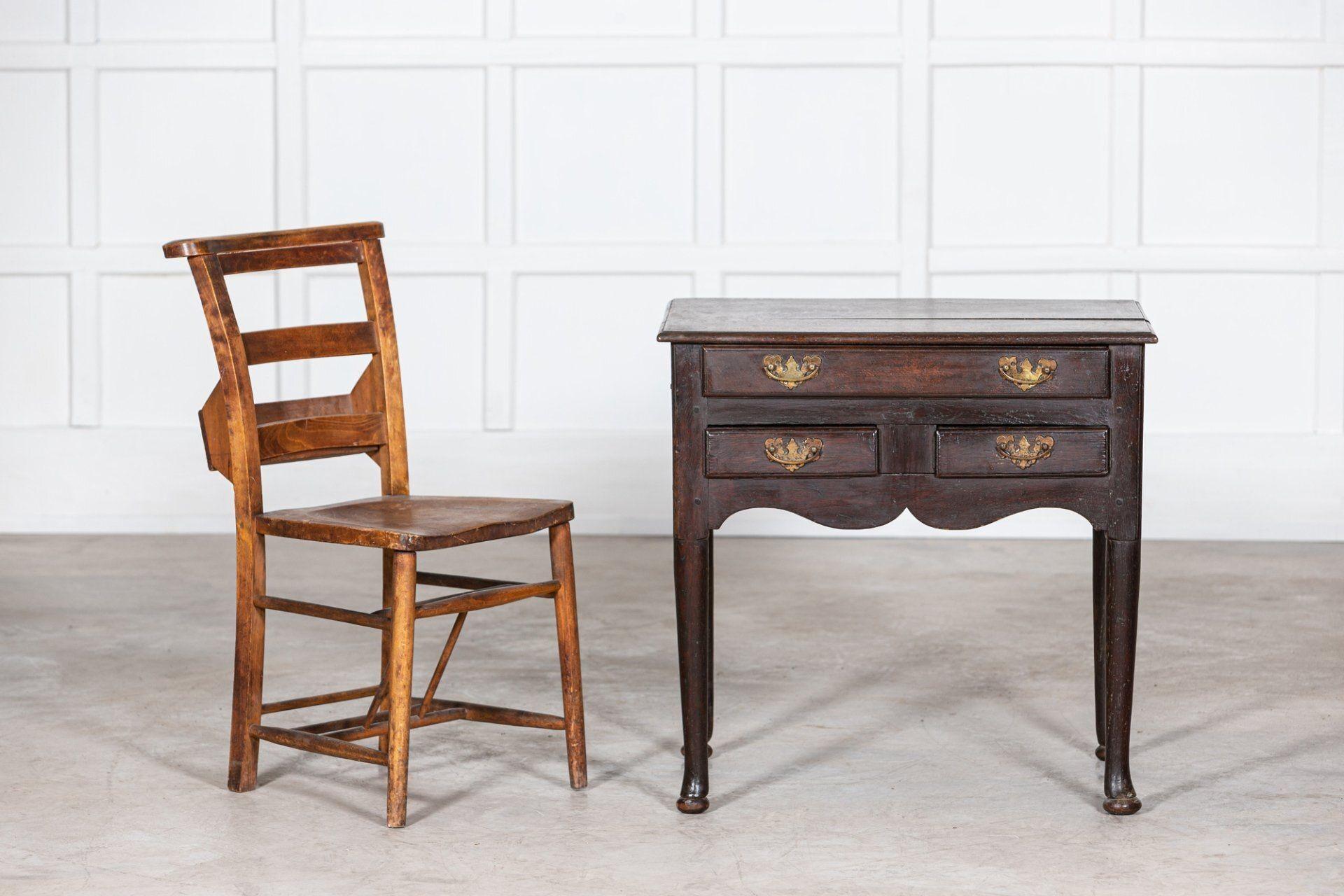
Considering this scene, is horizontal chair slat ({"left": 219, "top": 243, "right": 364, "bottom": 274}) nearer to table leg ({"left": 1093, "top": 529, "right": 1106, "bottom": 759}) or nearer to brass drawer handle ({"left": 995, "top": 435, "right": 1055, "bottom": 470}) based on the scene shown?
brass drawer handle ({"left": 995, "top": 435, "right": 1055, "bottom": 470})

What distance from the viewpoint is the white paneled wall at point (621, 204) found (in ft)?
18.0

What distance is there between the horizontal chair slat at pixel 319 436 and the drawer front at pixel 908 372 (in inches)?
27.6

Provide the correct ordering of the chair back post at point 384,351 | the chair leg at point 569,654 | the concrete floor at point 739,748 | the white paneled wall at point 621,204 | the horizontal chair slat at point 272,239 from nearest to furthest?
1. the concrete floor at point 739,748
2. the horizontal chair slat at point 272,239
3. the chair leg at point 569,654
4. the chair back post at point 384,351
5. the white paneled wall at point 621,204

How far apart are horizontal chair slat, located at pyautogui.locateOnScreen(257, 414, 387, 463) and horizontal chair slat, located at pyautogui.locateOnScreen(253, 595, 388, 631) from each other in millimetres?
260

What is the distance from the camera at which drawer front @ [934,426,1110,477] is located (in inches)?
101

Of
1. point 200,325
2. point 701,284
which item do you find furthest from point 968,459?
point 200,325

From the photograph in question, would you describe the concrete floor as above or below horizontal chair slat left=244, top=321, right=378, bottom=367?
below

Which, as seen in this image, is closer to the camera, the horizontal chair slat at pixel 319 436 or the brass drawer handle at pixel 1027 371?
the brass drawer handle at pixel 1027 371

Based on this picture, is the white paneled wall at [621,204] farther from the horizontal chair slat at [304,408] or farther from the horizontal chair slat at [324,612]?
the horizontal chair slat at [324,612]

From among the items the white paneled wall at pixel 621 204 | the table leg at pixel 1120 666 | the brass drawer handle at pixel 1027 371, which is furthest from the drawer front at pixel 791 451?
the white paneled wall at pixel 621 204

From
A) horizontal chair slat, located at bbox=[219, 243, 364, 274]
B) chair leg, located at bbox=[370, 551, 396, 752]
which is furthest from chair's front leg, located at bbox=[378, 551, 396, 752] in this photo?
horizontal chair slat, located at bbox=[219, 243, 364, 274]

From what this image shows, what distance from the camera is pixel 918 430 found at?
2.57 m

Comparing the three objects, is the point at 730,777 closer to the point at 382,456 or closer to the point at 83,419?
the point at 382,456

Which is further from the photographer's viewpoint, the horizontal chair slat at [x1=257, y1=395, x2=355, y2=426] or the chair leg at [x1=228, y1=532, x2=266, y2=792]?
the horizontal chair slat at [x1=257, y1=395, x2=355, y2=426]
